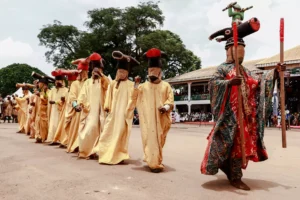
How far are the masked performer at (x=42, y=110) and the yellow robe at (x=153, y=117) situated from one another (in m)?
5.45

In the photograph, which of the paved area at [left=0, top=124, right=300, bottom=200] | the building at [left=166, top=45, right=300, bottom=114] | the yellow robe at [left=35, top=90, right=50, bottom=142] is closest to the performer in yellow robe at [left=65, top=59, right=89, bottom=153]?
the paved area at [left=0, top=124, right=300, bottom=200]

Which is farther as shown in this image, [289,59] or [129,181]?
[289,59]

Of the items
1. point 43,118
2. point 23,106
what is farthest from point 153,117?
point 23,106

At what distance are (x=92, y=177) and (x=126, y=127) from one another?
5.67ft

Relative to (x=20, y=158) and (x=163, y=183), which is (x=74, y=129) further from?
(x=163, y=183)

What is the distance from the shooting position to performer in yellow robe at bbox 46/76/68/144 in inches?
398

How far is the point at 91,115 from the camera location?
7262 mm

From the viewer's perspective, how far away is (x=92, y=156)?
7090mm

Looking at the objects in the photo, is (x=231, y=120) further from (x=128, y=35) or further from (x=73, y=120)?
(x=128, y=35)

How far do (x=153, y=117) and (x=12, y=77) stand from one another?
5125 cm

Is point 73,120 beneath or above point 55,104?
beneath

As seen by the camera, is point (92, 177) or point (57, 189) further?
point (92, 177)

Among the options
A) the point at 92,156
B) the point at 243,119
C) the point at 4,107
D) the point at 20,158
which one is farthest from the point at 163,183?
the point at 4,107

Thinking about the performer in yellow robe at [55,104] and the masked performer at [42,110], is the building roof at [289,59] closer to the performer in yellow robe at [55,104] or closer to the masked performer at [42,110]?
the masked performer at [42,110]
